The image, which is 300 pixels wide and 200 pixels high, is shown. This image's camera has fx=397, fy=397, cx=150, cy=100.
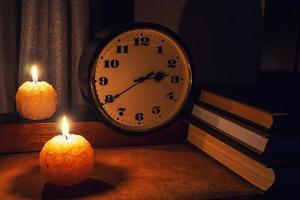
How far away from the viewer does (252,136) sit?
74cm

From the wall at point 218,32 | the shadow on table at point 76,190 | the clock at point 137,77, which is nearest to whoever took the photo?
the shadow on table at point 76,190

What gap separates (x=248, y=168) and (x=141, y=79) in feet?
1.05

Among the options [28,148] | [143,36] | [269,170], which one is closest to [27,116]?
[28,148]

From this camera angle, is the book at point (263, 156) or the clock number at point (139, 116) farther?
the clock number at point (139, 116)

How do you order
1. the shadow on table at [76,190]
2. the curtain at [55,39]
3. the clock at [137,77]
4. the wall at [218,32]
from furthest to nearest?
the wall at [218,32] < the curtain at [55,39] < the clock at [137,77] < the shadow on table at [76,190]

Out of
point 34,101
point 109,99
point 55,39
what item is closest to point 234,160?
point 109,99

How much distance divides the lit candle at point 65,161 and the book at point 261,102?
0.32m

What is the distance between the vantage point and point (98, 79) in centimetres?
87

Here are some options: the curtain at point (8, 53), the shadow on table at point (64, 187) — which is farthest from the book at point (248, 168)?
the curtain at point (8, 53)

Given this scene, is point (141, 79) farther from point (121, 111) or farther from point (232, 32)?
point (232, 32)

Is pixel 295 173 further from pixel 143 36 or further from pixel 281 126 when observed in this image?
pixel 143 36

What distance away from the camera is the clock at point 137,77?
86cm

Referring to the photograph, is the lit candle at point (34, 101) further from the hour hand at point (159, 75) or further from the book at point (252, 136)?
the book at point (252, 136)

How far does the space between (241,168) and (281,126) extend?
0.42 feet
